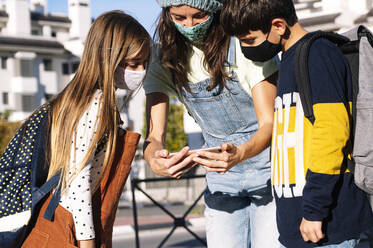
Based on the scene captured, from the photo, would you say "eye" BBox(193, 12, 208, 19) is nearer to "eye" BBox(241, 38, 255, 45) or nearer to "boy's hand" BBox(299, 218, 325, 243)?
"eye" BBox(241, 38, 255, 45)

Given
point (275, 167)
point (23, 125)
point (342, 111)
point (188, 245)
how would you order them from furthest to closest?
point (188, 245), point (23, 125), point (275, 167), point (342, 111)

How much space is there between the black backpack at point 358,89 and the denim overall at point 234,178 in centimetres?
62

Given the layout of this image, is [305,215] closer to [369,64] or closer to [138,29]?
[369,64]

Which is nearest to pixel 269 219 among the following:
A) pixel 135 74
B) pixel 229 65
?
pixel 229 65

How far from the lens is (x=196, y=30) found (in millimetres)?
3035

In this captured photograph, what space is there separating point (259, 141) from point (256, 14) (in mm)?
595

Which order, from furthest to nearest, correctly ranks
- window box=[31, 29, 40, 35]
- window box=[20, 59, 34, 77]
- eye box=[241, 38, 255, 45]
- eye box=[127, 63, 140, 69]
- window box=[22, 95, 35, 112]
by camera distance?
1. window box=[31, 29, 40, 35]
2. window box=[22, 95, 35, 112]
3. window box=[20, 59, 34, 77]
4. eye box=[127, 63, 140, 69]
5. eye box=[241, 38, 255, 45]

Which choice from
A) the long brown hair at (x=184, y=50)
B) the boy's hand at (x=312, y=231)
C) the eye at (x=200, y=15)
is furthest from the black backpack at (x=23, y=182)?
the boy's hand at (x=312, y=231)

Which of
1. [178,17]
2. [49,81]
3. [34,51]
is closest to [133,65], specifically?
[178,17]

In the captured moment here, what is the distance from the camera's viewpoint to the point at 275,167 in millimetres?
2650

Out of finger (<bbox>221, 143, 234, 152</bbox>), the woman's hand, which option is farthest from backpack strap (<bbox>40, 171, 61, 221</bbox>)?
finger (<bbox>221, 143, 234, 152</bbox>)

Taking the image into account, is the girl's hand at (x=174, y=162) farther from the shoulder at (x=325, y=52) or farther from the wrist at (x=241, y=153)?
the shoulder at (x=325, y=52)

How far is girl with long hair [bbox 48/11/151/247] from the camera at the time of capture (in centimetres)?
277

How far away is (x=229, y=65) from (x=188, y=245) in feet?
30.1
